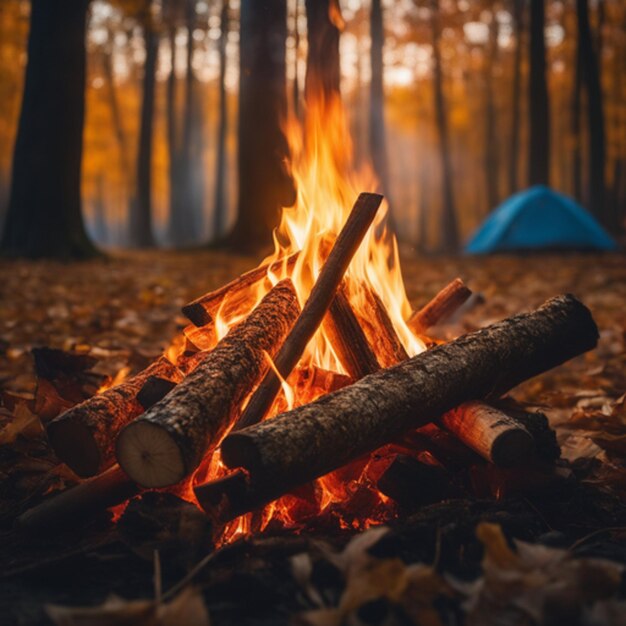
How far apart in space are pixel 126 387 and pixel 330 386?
74 cm

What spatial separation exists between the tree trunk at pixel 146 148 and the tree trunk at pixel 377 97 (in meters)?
5.96

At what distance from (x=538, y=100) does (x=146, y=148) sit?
1011 centimetres

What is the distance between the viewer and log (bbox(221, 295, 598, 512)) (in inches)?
64.8

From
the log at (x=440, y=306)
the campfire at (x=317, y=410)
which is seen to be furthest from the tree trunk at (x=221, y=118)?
the campfire at (x=317, y=410)

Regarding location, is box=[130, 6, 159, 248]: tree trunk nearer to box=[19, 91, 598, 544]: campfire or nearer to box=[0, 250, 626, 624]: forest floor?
box=[0, 250, 626, 624]: forest floor

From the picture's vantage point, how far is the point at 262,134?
9.81 meters

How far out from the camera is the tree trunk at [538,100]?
14.2 meters

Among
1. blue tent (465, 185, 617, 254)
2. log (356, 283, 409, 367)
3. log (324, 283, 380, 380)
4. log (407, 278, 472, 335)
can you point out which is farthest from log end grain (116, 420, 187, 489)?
blue tent (465, 185, 617, 254)

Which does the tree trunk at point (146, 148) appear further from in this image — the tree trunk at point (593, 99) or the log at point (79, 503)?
the log at point (79, 503)

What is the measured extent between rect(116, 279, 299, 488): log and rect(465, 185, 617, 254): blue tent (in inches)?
464

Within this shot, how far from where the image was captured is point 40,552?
5.82ft

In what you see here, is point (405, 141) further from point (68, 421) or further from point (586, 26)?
point (68, 421)

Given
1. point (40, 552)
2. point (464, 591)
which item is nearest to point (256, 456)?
point (464, 591)

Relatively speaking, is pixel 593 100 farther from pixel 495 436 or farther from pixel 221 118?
pixel 495 436
